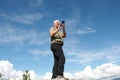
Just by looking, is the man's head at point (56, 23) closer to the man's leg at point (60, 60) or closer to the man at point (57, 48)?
the man at point (57, 48)

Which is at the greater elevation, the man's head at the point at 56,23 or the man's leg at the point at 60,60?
the man's head at the point at 56,23

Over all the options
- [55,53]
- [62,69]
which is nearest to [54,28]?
[55,53]

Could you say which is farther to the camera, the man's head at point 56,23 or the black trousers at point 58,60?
the man's head at point 56,23

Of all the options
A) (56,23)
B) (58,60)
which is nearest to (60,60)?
(58,60)

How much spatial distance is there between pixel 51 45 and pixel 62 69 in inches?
55.9

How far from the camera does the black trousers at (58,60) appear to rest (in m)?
12.9

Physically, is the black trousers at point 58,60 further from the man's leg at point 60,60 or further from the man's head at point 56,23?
the man's head at point 56,23

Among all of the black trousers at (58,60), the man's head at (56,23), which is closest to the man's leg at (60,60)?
the black trousers at (58,60)

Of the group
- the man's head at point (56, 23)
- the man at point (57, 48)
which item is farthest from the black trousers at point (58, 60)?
the man's head at point (56, 23)

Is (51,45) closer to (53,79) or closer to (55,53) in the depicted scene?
(55,53)

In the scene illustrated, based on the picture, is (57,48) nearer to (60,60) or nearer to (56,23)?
(60,60)

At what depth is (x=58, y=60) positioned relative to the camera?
1316 centimetres

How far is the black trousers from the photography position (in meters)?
12.9

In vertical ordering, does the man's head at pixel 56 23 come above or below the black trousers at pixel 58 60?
Result: above
